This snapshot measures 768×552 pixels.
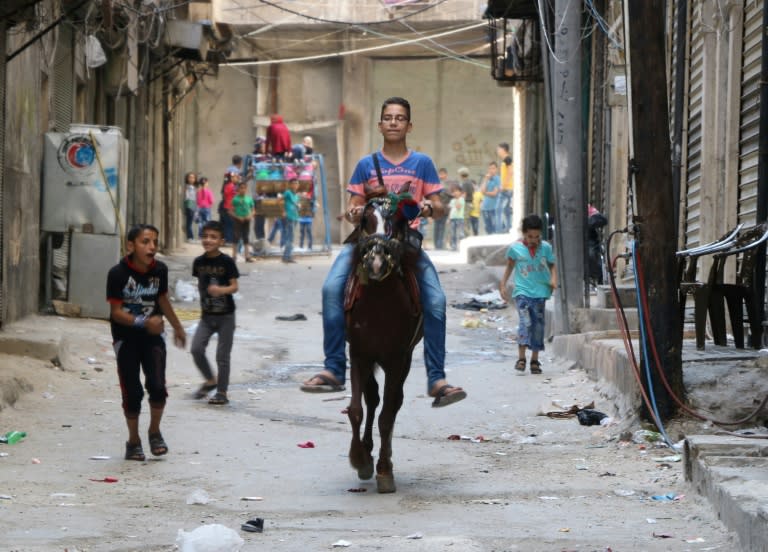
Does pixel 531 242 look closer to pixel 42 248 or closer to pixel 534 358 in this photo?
pixel 534 358

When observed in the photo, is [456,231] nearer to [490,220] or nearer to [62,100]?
[490,220]

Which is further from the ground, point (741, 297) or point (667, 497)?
point (741, 297)

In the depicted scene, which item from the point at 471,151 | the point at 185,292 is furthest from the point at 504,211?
the point at 185,292

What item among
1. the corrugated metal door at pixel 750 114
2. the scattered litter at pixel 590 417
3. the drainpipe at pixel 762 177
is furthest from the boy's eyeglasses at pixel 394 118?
→ the corrugated metal door at pixel 750 114

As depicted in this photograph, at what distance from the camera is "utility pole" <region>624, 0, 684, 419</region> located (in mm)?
8336

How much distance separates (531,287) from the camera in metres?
13.3

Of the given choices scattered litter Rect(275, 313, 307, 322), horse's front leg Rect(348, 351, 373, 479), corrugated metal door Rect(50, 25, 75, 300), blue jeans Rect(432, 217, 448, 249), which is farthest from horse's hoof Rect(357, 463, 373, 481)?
blue jeans Rect(432, 217, 448, 249)

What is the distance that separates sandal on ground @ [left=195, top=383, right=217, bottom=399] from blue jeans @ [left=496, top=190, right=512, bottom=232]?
66.8 ft

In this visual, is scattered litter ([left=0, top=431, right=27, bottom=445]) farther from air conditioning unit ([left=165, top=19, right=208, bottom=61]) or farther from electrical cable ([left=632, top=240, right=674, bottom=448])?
air conditioning unit ([left=165, top=19, right=208, bottom=61])

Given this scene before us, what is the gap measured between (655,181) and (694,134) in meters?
5.92

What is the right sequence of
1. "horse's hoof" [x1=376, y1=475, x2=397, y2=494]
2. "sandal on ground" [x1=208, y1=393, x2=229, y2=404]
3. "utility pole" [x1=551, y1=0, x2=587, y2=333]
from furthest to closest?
1. "utility pole" [x1=551, y1=0, x2=587, y2=333]
2. "sandal on ground" [x1=208, y1=393, x2=229, y2=404]
3. "horse's hoof" [x1=376, y1=475, x2=397, y2=494]

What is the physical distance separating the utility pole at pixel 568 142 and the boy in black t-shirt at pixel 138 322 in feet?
22.3

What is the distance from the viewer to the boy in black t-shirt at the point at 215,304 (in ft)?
36.7

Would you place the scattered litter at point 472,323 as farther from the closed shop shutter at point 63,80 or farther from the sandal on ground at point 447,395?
the sandal on ground at point 447,395
